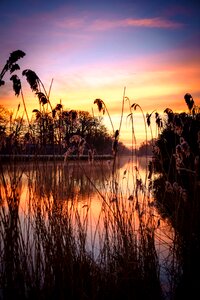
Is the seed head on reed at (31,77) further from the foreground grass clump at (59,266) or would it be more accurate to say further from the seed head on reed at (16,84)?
the foreground grass clump at (59,266)

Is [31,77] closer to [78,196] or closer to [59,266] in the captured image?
[59,266]

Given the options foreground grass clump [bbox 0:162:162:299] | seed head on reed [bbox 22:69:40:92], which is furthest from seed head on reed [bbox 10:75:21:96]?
foreground grass clump [bbox 0:162:162:299]

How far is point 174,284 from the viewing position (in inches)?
121

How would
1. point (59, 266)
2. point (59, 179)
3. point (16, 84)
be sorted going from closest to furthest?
point (16, 84), point (59, 266), point (59, 179)

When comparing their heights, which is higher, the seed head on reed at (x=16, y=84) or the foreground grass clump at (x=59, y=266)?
the seed head on reed at (x=16, y=84)

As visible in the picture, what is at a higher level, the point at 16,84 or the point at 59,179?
the point at 16,84

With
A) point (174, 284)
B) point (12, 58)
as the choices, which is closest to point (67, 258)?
point (174, 284)

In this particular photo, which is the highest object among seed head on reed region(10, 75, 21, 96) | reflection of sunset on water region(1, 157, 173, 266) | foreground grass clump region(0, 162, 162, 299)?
seed head on reed region(10, 75, 21, 96)

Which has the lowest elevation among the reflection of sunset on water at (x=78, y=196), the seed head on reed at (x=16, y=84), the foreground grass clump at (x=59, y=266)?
the foreground grass clump at (x=59, y=266)

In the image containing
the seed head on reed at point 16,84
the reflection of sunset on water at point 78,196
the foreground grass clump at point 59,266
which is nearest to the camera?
the seed head on reed at point 16,84

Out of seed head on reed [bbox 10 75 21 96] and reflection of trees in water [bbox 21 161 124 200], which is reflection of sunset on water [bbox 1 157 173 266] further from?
seed head on reed [bbox 10 75 21 96]

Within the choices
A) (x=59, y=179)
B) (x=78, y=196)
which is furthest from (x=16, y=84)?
(x=78, y=196)

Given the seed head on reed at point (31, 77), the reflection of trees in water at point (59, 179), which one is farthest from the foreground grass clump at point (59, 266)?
the seed head on reed at point (31, 77)

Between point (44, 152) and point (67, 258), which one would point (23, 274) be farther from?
point (44, 152)
